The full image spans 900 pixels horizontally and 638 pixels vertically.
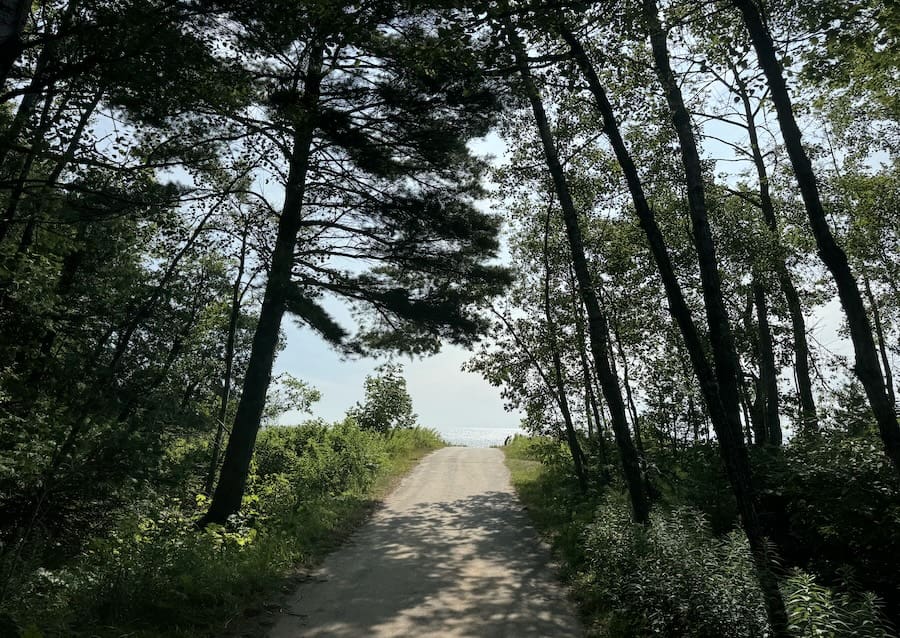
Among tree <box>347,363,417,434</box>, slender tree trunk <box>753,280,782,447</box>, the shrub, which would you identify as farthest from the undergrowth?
tree <box>347,363,417,434</box>

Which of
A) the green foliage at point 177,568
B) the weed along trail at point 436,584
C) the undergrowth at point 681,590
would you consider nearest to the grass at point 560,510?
the undergrowth at point 681,590

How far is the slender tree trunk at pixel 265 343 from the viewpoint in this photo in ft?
33.5

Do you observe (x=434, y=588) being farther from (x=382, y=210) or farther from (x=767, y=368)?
(x=767, y=368)

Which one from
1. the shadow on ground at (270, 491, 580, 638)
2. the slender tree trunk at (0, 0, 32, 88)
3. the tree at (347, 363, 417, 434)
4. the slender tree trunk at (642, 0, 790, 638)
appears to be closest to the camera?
the slender tree trunk at (0, 0, 32, 88)

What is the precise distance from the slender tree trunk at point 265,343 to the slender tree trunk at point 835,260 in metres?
7.60

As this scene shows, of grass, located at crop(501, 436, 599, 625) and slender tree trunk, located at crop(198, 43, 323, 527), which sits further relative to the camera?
slender tree trunk, located at crop(198, 43, 323, 527)

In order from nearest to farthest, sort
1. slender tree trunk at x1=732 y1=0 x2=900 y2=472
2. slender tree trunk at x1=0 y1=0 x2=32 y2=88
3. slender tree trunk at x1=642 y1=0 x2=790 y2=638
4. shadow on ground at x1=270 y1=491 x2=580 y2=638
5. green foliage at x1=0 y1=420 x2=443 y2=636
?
slender tree trunk at x1=0 y1=0 x2=32 y2=88 → slender tree trunk at x1=642 y1=0 x2=790 y2=638 → slender tree trunk at x1=732 y1=0 x2=900 y2=472 → green foliage at x1=0 y1=420 x2=443 y2=636 → shadow on ground at x1=270 y1=491 x2=580 y2=638

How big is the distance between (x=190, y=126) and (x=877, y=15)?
972 cm

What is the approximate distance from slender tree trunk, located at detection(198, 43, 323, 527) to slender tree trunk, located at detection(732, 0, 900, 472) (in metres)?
7.60

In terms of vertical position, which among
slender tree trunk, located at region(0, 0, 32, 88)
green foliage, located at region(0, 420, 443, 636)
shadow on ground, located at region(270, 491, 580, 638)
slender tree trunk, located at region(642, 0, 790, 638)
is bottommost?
shadow on ground, located at region(270, 491, 580, 638)

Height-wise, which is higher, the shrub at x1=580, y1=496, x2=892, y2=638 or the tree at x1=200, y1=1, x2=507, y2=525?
the tree at x1=200, y1=1, x2=507, y2=525

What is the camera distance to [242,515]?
1032 centimetres

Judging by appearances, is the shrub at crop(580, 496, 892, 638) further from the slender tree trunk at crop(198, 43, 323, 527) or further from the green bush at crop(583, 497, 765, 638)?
the slender tree trunk at crop(198, 43, 323, 527)

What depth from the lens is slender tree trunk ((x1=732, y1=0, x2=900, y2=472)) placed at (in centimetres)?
484
